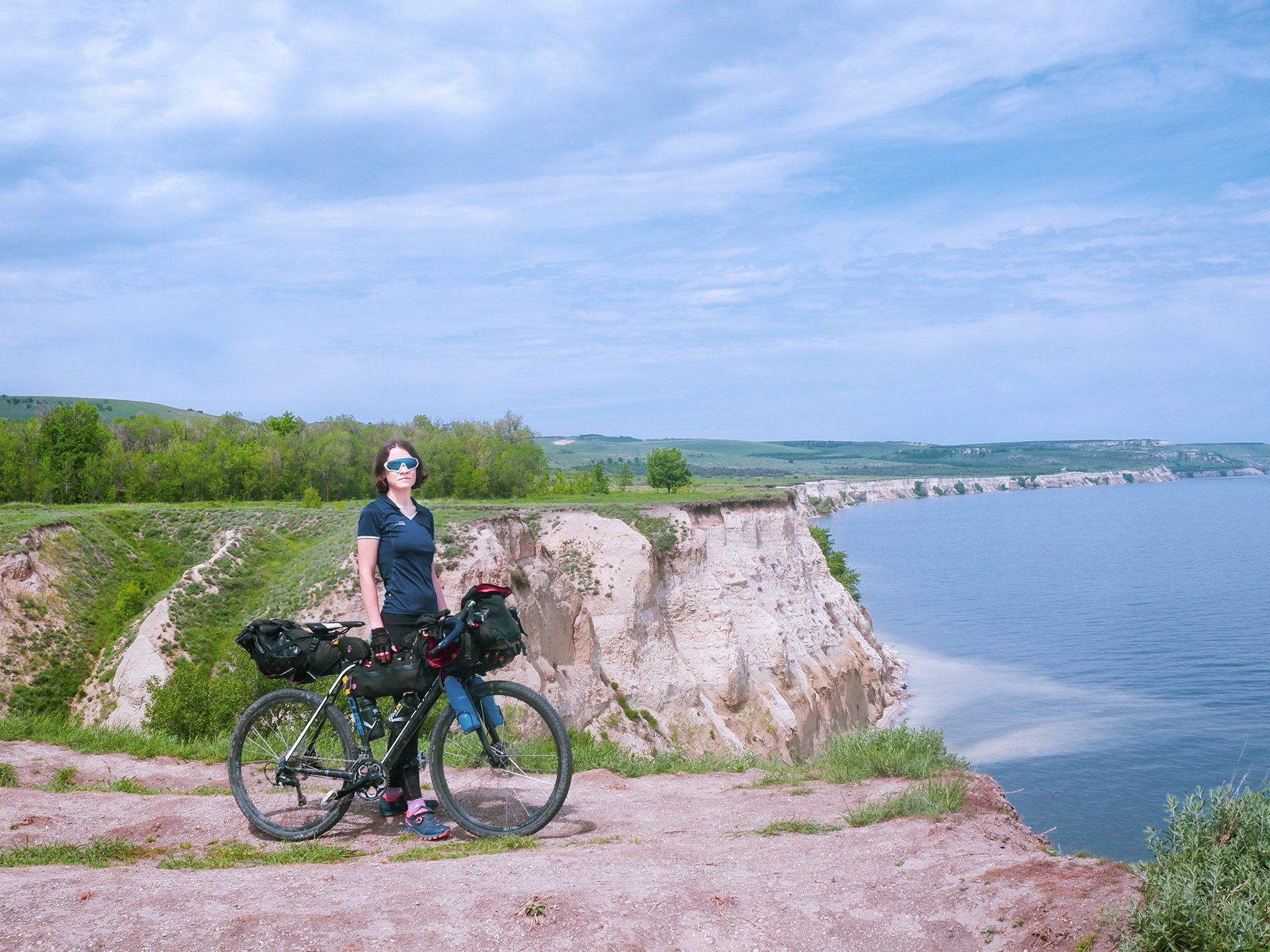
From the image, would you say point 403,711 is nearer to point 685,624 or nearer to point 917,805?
point 917,805

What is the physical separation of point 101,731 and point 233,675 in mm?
3968

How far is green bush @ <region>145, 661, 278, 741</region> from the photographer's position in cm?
1348

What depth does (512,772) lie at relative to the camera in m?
6.88

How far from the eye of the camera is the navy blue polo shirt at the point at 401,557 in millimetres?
6742

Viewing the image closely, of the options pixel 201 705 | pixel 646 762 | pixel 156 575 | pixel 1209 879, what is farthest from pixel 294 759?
pixel 156 575

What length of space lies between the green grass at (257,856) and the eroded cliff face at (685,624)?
14673mm

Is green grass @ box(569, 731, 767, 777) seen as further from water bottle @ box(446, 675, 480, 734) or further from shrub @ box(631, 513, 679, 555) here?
shrub @ box(631, 513, 679, 555)

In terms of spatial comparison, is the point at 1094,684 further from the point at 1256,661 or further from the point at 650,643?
the point at 650,643

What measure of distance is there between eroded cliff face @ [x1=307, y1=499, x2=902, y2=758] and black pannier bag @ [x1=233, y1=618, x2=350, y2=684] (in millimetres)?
14502

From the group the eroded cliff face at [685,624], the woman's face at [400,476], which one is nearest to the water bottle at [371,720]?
the woman's face at [400,476]

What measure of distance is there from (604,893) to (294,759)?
318 cm

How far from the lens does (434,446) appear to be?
6544cm

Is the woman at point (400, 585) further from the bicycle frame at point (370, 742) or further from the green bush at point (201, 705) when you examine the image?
the green bush at point (201, 705)

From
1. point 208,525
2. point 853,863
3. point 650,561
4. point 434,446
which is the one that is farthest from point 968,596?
point 853,863
